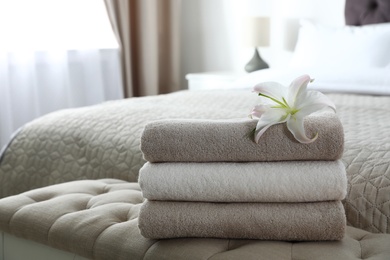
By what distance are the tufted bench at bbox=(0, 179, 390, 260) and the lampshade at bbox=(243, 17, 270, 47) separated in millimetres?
2211

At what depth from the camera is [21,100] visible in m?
3.46

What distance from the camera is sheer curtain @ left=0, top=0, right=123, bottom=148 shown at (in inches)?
134

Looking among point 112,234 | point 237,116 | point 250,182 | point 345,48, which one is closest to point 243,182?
point 250,182

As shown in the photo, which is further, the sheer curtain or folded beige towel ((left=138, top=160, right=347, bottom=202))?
the sheer curtain

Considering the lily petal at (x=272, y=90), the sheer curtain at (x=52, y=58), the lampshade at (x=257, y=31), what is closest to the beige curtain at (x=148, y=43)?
the sheer curtain at (x=52, y=58)

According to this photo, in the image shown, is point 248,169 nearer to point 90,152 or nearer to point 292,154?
point 292,154

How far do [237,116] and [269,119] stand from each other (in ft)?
2.81

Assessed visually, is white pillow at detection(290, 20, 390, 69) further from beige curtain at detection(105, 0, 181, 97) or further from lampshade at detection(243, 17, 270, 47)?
beige curtain at detection(105, 0, 181, 97)

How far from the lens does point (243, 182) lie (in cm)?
111

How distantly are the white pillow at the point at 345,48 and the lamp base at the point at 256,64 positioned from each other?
1.85 feet

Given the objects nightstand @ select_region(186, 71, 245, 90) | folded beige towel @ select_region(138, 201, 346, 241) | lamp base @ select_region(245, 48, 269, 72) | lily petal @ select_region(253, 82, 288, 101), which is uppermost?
lily petal @ select_region(253, 82, 288, 101)

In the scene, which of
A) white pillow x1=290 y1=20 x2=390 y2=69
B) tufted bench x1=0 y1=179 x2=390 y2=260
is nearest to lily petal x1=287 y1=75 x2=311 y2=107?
tufted bench x1=0 y1=179 x2=390 y2=260

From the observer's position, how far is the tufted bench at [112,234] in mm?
1115

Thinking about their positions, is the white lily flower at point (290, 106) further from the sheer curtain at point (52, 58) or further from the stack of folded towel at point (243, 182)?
the sheer curtain at point (52, 58)
